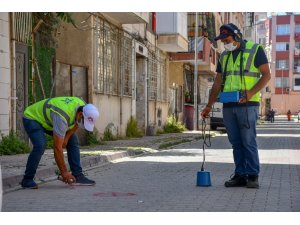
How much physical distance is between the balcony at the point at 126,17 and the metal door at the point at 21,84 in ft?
19.1

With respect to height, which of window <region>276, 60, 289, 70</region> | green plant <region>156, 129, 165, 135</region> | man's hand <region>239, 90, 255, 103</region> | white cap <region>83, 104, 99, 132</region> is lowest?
green plant <region>156, 129, 165, 135</region>

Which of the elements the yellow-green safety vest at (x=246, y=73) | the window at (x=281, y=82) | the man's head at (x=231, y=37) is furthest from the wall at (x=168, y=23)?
the window at (x=281, y=82)

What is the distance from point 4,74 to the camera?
13461 millimetres

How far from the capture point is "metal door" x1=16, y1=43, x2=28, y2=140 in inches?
559

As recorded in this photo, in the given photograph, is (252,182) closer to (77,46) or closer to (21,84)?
(21,84)

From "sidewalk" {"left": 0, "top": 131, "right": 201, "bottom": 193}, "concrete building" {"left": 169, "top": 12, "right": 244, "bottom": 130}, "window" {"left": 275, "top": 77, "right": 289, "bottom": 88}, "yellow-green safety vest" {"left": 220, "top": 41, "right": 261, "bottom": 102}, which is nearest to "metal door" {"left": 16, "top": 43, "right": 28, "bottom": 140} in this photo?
"sidewalk" {"left": 0, "top": 131, "right": 201, "bottom": 193}

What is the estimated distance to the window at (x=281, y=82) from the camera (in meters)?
105

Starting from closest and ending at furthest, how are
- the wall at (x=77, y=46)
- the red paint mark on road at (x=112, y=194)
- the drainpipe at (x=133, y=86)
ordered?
the red paint mark on road at (x=112, y=194)
the wall at (x=77, y=46)
the drainpipe at (x=133, y=86)

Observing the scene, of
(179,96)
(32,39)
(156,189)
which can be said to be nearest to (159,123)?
(179,96)

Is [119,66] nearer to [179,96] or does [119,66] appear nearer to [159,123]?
[159,123]

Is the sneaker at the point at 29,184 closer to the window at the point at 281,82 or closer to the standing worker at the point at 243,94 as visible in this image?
the standing worker at the point at 243,94

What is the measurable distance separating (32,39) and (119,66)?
7350 mm

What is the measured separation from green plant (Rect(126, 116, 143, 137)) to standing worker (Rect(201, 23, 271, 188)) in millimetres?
14645

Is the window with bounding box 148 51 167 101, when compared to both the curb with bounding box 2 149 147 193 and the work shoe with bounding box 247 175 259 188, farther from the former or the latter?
the work shoe with bounding box 247 175 259 188
